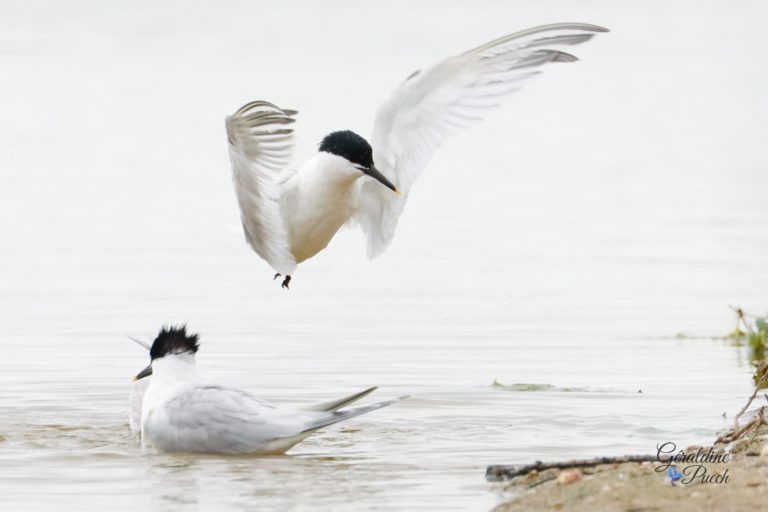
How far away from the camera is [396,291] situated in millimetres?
12289

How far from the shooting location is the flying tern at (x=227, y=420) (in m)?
7.45

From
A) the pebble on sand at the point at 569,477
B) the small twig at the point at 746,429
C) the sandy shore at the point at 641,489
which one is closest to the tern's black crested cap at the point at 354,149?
the small twig at the point at 746,429

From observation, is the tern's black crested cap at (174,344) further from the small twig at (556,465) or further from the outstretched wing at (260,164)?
the small twig at (556,465)

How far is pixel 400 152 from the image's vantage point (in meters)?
8.61

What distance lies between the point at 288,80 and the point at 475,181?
10585 millimetres

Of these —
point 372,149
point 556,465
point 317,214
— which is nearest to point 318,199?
point 317,214

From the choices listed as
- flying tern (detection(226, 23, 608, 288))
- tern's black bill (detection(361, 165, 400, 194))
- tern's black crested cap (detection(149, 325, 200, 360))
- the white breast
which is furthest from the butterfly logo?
the white breast

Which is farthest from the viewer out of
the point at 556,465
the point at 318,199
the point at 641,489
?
the point at 318,199

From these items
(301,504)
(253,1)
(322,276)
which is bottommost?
(301,504)

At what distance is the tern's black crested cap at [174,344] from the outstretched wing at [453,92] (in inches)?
54.1

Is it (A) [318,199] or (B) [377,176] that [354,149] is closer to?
(B) [377,176]

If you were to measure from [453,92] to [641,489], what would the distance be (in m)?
3.18

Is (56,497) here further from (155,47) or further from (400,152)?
(155,47)

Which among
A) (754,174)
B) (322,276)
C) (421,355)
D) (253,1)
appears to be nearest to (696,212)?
(754,174)
